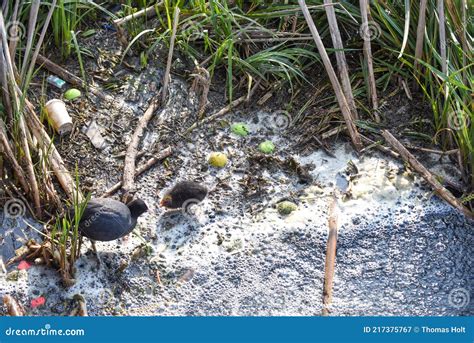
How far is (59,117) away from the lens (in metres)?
4.22

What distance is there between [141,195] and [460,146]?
1.48 m

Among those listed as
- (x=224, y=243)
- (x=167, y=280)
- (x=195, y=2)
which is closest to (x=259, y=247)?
(x=224, y=243)

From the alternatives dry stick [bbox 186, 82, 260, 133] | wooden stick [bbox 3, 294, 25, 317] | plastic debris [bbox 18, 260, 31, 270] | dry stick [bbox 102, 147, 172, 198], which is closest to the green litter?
dry stick [bbox 186, 82, 260, 133]

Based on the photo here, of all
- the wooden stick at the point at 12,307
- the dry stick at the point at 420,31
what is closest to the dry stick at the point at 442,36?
the dry stick at the point at 420,31

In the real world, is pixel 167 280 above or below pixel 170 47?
below

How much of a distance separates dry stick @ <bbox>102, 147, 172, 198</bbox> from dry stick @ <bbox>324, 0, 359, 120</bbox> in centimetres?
90

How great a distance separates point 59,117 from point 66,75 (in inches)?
13.1

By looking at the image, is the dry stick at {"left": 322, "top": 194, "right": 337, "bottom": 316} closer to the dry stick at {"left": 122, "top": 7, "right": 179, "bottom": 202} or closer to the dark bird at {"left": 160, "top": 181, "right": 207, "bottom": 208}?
the dark bird at {"left": 160, "top": 181, "right": 207, "bottom": 208}

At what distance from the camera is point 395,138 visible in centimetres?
428

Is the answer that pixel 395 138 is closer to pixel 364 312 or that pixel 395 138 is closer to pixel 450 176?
pixel 450 176

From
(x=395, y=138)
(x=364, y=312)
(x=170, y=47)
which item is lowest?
(x=364, y=312)

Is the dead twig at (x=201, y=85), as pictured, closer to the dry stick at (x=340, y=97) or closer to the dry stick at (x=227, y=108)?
the dry stick at (x=227, y=108)

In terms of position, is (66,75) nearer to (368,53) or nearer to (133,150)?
(133,150)

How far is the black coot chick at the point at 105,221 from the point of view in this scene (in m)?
3.73
